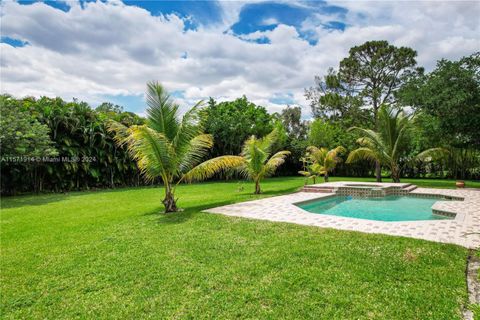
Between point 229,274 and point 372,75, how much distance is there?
22818 mm

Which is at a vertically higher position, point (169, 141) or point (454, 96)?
point (454, 96)

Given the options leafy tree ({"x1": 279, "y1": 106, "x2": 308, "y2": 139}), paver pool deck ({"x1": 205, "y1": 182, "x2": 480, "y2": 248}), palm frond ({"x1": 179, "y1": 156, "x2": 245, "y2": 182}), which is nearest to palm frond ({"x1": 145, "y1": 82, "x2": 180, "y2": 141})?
palm frond ({"x1": 179, "y1": 156, "x2": 245, "y2": 182})

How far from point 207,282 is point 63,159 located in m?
13.3

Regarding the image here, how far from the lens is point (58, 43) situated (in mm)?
9094

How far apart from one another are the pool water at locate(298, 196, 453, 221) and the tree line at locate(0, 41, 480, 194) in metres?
3.22

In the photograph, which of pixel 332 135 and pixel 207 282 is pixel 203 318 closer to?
pixel 207 282

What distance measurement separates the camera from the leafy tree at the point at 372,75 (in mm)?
20656

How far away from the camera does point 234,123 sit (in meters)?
19.2

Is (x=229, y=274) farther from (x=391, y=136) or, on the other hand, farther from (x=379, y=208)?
(x=391, y=136)

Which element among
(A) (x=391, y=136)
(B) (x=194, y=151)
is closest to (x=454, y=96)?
(A) (x=391, y=136)

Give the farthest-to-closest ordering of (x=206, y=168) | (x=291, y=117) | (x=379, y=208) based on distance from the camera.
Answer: (x=291, y=117) < (x=379, y=208) < (x=206, y=168)

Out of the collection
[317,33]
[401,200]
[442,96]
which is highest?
[317,33]

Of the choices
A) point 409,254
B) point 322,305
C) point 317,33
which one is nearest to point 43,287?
point 322,305

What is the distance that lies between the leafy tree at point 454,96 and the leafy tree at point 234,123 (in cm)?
1087
